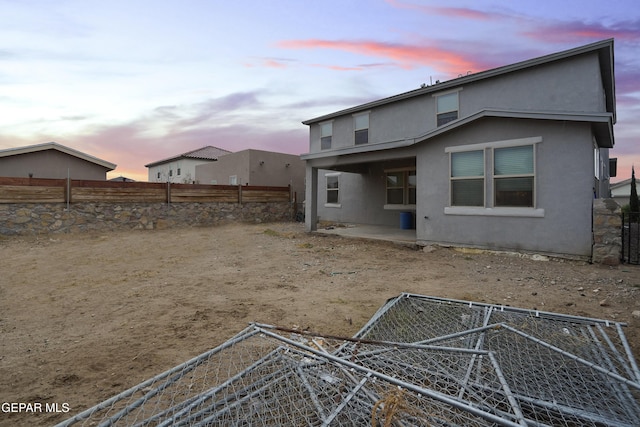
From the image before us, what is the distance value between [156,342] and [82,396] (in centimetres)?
100

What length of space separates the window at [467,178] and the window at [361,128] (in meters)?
6.17

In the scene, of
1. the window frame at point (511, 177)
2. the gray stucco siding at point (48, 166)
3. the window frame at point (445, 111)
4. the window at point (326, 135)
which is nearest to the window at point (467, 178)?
the window frame at point (511, 177)

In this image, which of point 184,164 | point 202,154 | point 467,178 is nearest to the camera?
point 467,178

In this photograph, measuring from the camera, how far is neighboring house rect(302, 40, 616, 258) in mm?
7512

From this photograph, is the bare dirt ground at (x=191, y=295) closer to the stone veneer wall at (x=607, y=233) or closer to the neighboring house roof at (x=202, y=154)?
the stone veneer wall at (x=607, y=233)

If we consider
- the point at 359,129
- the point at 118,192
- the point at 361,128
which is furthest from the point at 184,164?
the point at 361,128

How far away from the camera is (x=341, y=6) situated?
27.0ft

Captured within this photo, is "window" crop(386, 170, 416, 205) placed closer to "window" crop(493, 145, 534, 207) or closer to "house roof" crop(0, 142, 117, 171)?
"window" crop(493, 145, 534, 207)

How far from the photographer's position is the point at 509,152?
A: 27.4 feet

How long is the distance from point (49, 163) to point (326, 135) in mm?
14915

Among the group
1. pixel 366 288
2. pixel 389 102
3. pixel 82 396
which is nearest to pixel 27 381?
pixel 82 396

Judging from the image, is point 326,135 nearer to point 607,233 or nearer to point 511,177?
point 511,177

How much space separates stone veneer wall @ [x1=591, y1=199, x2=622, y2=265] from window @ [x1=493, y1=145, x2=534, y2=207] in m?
1.33

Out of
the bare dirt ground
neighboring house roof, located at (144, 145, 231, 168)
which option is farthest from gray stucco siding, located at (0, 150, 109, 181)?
neighboring house roof, located at (144, 145, 231, 168)
